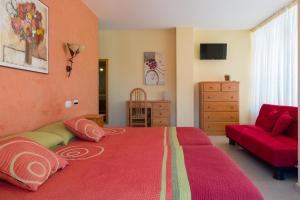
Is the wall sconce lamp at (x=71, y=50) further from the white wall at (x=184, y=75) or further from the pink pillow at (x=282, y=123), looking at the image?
the pink pillow at (x=282, y=123)

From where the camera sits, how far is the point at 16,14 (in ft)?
6.59

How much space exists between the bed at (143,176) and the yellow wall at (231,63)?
3768 millimetres

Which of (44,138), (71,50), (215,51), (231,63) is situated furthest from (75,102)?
(231,63)

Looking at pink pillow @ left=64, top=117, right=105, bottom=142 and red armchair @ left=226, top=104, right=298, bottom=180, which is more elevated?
pink pillow @ left=64, top=117, right=105, bottom=142

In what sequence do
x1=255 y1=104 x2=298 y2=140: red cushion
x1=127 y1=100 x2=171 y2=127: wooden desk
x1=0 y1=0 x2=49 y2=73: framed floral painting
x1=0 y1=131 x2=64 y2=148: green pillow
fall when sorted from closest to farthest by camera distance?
x1=0 y1=131 x2=64 y2=148: green pillow → x1=0 y1=0 x2=49 y2=73: framed floral painting → x1=255 y1=104 x2=298 y2=140: red cushion → x1=127 y1=100 x2=171 y2=127: wooden desk

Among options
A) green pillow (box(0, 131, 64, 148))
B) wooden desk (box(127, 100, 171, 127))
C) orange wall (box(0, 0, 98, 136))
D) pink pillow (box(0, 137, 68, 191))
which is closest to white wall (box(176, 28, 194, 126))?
wooden desk (box(127, 100, 171, 127))

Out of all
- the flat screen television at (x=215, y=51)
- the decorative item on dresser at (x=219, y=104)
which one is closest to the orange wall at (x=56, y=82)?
the decorative item on dresser at (x=219, y=104)

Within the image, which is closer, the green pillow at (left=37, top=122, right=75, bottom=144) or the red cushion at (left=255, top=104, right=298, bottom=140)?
the green pillow at (left=37, top=122, right=75, bottom=144)

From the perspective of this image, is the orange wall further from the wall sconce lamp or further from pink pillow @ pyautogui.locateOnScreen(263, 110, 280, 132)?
pink pillow @ pyautogui.locateOnScreen(263, 110, 280, 132)

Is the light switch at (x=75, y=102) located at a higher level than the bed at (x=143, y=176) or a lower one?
higher

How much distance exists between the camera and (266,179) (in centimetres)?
261

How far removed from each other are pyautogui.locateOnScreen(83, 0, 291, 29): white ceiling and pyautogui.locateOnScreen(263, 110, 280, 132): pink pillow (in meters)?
1.89

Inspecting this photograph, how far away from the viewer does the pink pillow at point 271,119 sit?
3457mm

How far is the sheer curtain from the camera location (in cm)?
367
